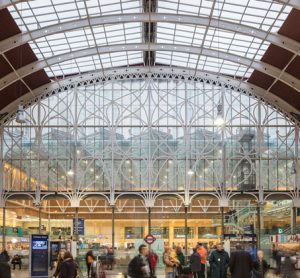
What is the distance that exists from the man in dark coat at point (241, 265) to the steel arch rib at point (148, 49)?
2902cm

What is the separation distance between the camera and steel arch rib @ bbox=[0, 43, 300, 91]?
44.3 meters

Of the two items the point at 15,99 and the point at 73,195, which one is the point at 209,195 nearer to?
the point at 73,195

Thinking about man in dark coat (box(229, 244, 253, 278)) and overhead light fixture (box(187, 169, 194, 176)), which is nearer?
man in dark coat (box(229, 244, 253, 278))

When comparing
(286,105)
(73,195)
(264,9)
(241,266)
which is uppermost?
(264,9)

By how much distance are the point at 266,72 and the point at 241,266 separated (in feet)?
98.4

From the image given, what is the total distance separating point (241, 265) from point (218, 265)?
13.6 ft

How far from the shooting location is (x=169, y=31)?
46375 mm

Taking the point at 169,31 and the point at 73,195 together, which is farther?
the point at 73,195

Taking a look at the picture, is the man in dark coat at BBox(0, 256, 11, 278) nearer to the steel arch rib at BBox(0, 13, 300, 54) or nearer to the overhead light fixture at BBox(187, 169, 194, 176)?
the steel arch rib at BBox(0, 13, 300, 54)

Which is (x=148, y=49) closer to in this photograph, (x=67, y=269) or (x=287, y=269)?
(x=287, y=269)

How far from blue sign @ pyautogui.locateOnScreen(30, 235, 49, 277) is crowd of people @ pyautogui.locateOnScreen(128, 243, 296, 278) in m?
5.85

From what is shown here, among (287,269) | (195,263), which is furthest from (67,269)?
(195,263)

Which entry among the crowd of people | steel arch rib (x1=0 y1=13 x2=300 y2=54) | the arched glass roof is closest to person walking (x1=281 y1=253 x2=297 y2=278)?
the crowd of people

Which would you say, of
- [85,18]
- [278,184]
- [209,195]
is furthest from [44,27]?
[278,184]
